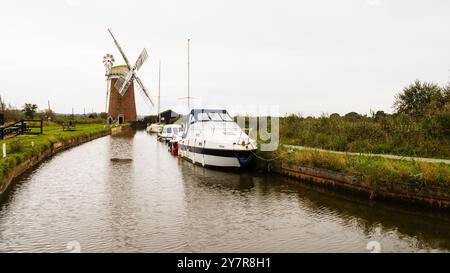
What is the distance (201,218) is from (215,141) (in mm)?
9876

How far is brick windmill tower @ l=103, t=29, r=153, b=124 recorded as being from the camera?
7825cm

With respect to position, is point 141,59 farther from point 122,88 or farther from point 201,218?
point 201,218

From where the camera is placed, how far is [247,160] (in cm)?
2253

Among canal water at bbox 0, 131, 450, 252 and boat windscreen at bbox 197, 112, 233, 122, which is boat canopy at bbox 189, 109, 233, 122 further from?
canal water at bbox 0, 131, 450, 252

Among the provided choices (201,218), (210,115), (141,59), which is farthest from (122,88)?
(201,218)

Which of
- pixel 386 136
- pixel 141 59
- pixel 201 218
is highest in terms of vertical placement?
pixel 141 59

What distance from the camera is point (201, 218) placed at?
13.4 metres

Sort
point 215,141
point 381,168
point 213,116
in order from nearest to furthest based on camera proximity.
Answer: point 381,168 → point 215,141 → point 213,116

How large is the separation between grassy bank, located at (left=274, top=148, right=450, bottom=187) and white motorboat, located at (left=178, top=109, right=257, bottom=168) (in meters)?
3.34

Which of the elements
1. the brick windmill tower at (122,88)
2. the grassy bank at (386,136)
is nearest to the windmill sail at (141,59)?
the brick windmill tower at (122,88)

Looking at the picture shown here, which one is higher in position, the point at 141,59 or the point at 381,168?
the point at 141,59
